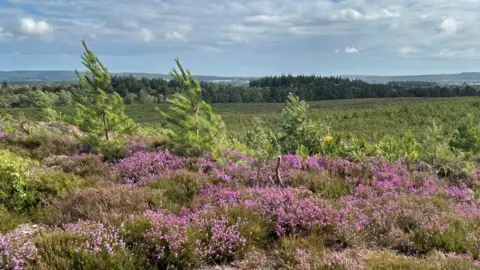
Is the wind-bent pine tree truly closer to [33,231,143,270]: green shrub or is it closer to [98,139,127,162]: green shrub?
[98,139,127,162]: green shrub

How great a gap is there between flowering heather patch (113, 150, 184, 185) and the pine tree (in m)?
0.74

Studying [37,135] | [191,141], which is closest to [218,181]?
[191,141]

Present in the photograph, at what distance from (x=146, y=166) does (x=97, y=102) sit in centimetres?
400

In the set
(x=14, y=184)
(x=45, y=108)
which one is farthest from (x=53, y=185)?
(x=45, y=108)

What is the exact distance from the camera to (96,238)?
4.06 meters

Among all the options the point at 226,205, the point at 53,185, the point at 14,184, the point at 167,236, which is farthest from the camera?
the point at 53,185

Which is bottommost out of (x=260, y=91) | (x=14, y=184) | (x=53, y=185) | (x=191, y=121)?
(x=260, y=91)

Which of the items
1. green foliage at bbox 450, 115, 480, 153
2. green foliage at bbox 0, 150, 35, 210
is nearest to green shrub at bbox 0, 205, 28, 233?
green foliage at bbox 0, 150, 35, 210

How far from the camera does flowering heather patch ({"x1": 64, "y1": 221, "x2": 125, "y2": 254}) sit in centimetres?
390

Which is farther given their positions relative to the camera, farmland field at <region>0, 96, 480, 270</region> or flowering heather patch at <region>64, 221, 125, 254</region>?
farmland field at <region>0, 96, 480, 270</region>

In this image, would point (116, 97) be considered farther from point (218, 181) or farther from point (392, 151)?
point (392, 151)

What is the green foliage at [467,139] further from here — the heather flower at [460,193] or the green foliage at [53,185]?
the green foliage at [53,185]

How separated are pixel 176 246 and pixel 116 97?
27.1 ft

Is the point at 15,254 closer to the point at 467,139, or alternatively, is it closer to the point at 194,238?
the point at 194,238
